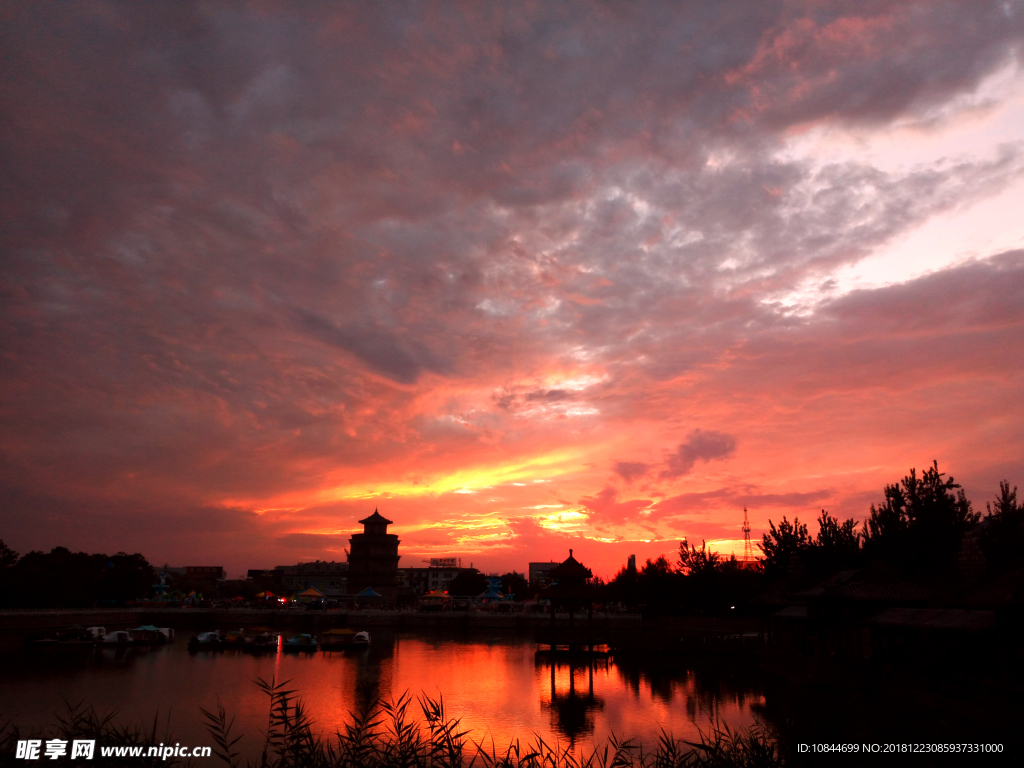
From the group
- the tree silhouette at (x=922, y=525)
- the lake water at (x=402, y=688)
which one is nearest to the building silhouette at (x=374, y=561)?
the lake water at (x=402, y=688)

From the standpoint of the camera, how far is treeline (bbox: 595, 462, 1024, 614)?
118 ft

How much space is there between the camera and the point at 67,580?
229 feet

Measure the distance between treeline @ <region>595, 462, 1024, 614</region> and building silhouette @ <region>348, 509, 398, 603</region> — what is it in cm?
4579

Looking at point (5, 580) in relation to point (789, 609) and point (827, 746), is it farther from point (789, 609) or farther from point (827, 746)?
point (827, 746)

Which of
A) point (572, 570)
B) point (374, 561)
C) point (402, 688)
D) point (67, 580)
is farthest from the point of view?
point (374, 561)

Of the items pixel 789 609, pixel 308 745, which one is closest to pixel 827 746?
pixel 308 745

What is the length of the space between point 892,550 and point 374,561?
241ft

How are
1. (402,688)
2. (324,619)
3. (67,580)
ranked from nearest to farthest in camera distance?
(402,688) < (67,580) < (324,619)

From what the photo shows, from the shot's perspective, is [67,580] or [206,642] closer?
[206,642]

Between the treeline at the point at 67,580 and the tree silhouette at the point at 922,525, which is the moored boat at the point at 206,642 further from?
the tree silhouette at the point at 922,525

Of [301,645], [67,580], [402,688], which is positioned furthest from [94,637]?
[402,688]

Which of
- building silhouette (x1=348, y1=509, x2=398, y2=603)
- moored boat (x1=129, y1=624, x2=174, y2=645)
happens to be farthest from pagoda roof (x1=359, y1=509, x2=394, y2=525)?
moored boat (x1=129, y1=624, x2=174, y2=645)

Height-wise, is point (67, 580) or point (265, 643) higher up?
point (67, 580)

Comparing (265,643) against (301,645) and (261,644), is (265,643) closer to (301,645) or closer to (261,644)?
(261,644)
